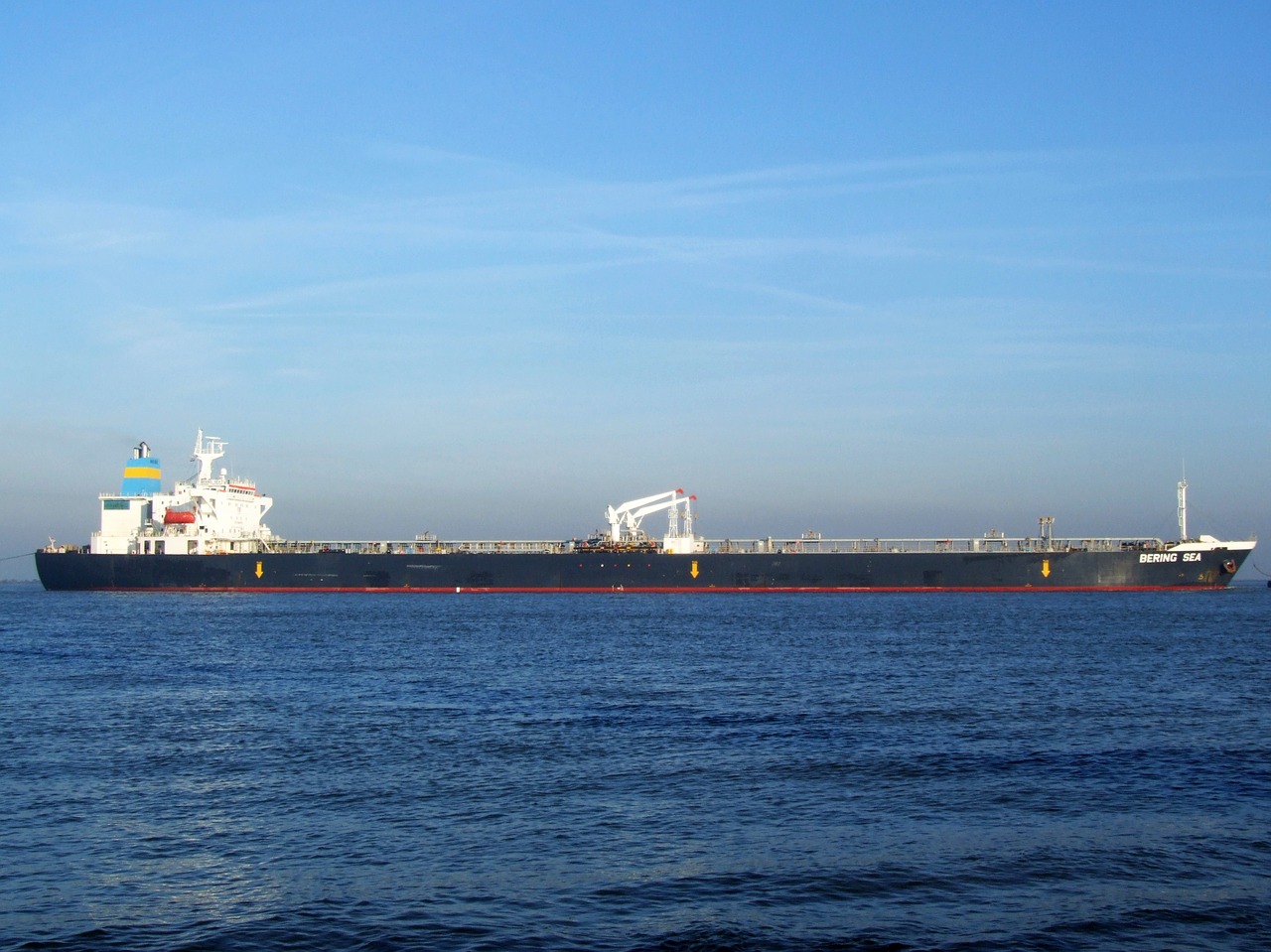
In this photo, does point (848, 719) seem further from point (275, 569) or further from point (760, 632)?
point (275, 569)

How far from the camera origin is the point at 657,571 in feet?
219

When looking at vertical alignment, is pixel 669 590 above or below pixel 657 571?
below

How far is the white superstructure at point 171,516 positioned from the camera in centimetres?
7125

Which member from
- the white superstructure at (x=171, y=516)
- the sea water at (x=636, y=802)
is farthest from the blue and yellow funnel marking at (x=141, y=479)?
the sea water at (x=636, y=802)

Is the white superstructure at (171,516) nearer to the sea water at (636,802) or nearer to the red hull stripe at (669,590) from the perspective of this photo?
the red hull stripe at (669,590)

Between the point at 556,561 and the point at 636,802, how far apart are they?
52.3 meters

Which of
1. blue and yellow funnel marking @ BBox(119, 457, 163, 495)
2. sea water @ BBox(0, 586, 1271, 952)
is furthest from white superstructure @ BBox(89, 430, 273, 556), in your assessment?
sea water @ BBox(0, 586, 1271, 952)

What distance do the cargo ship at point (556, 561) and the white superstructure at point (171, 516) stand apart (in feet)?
0.30

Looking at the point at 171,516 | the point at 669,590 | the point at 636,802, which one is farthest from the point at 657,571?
the point at 636,802

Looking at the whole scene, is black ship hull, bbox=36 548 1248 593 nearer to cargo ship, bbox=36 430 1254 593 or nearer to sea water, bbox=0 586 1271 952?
cargo ship, bbox=36 430 1254 593

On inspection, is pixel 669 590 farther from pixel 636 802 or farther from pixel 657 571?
pixel 636 802

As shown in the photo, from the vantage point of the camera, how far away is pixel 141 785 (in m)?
15.8

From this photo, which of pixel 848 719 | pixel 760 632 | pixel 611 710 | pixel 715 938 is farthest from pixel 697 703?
pixel 760 632

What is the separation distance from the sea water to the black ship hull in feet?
108
